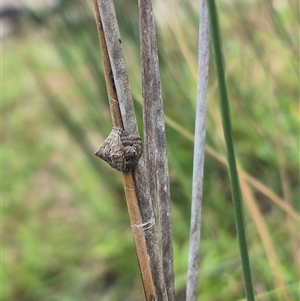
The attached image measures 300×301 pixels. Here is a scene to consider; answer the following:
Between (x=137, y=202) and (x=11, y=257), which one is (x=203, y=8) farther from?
(x=11, y=257)

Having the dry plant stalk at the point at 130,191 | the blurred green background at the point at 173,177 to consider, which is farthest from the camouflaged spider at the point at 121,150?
the blurred green background at the point at 173,177

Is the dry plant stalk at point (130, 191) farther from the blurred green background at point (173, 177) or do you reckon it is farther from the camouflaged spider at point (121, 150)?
the blurred green background at point (173, 177)

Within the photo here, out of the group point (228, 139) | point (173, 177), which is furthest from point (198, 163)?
point (173, 177)

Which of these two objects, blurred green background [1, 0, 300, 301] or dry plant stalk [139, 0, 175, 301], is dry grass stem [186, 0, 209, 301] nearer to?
dry plant stalk [139, 0, 175, 301]

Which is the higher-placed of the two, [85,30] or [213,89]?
[85,30]

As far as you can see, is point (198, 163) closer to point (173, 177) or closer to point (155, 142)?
point (155, 142)

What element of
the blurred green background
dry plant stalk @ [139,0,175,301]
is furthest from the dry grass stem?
the blurred green background

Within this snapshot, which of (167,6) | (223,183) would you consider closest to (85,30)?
(167,6)
